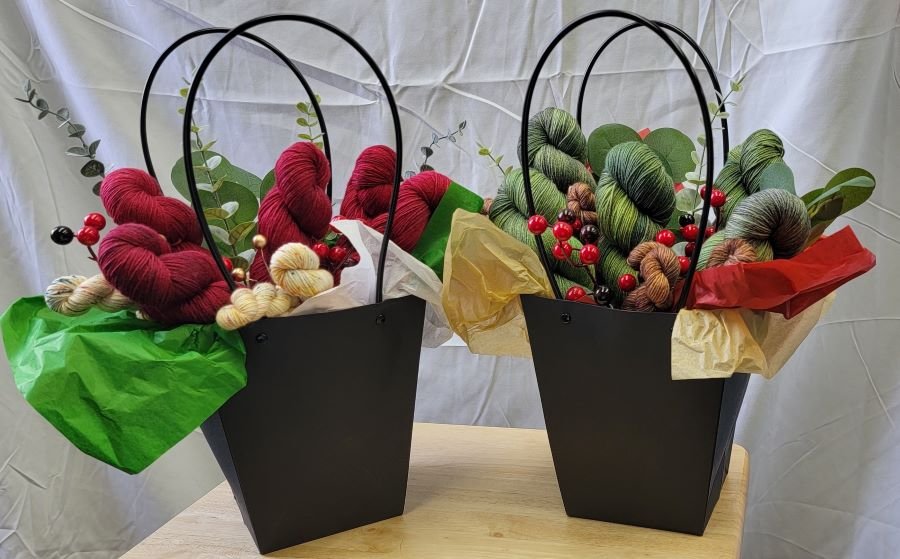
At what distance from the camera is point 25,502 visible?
1.07m

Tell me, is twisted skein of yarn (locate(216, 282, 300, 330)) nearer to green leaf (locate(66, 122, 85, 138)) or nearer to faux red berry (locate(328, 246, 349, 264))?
faux red berry (locate(328, 246, 349, 264))

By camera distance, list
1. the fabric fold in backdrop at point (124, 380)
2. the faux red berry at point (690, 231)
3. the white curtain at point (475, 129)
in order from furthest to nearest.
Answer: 1. the white curtain at point (475, 129)
2. the faux red berry at point (690, 231)
3. the fabric fold in backdrop at point (124, 380)

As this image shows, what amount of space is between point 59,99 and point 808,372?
1075 millimetres

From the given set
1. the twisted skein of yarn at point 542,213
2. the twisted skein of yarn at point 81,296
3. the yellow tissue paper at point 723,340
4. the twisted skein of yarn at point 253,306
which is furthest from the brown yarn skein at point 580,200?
the twisted skein of yarn at point 81,296

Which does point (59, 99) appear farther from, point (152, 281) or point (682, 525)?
point (682, 525)

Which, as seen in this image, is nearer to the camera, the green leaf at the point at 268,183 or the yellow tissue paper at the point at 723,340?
the yellow tissue paper at the point at 723,340

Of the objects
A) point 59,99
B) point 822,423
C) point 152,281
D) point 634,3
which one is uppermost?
point 634,3

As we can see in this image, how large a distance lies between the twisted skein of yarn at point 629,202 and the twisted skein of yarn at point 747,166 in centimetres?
6

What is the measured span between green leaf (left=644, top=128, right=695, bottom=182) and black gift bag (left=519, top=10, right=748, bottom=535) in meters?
0.12

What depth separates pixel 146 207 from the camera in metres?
0.53

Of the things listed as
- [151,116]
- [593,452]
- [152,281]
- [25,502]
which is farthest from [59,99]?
[593,452]

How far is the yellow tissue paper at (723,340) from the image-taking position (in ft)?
1.61

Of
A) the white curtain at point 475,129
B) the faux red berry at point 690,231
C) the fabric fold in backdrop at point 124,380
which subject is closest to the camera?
the fabric fold in backdrop at point 124,380

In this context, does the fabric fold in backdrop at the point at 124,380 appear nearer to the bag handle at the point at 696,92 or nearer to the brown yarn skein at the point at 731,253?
the bag handle at the point at 696,92
